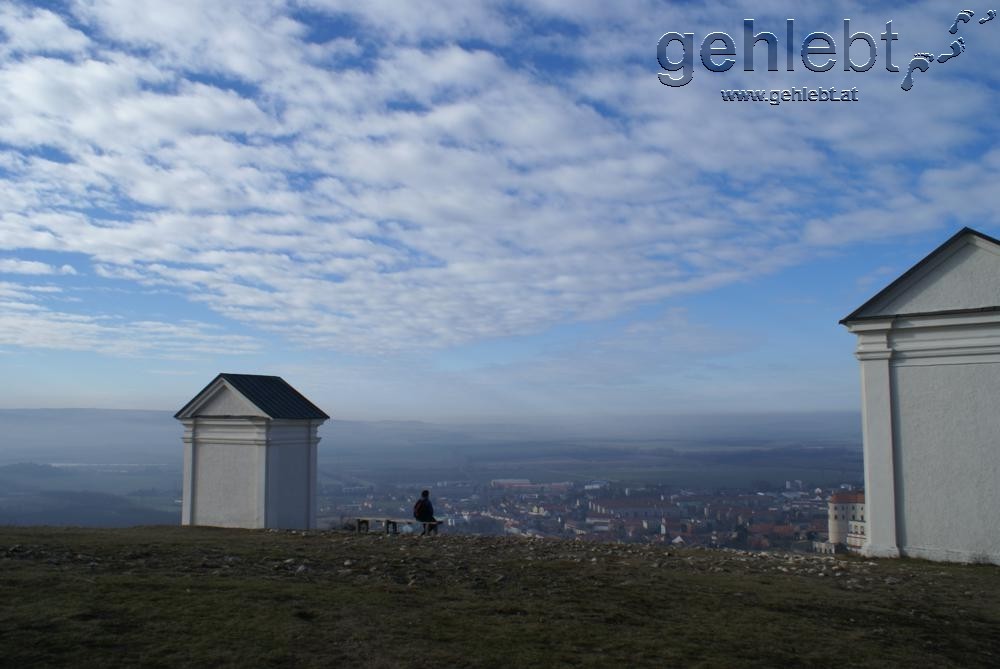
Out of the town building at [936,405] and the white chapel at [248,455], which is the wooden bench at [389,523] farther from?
the town building at [936,405]

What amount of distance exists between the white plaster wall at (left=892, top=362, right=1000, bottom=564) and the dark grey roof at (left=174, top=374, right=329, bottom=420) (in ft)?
51.2

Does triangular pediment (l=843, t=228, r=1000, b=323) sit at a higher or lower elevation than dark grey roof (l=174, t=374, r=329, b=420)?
higher

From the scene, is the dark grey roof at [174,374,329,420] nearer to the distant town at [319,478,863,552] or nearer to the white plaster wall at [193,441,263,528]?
the white plaster wall at [193,441,263,528]

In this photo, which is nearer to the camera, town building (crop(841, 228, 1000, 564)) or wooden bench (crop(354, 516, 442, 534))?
town building (crop(841, 228, 1000, 564))

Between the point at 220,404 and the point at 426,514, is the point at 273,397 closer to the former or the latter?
the point at 220,404

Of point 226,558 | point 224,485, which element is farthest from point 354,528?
point 226,558

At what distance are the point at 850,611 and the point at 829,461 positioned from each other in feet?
175

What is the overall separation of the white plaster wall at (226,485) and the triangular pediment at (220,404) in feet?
2.98

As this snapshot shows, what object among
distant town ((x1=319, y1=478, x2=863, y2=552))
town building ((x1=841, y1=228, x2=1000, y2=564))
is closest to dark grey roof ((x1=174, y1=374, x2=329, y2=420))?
distant town ((x1=319, y1=478, x2=863, y2=552))

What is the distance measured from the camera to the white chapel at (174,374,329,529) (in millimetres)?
22094

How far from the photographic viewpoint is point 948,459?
47.2 feet

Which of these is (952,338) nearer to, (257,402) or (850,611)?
(850,611)

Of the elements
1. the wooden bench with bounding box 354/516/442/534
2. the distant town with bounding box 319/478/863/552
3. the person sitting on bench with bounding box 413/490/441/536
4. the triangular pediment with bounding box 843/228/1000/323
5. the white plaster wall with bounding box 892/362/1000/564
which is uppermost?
the triangular pediment with bounding box 843/228/1000/323

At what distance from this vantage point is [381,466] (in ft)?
309
